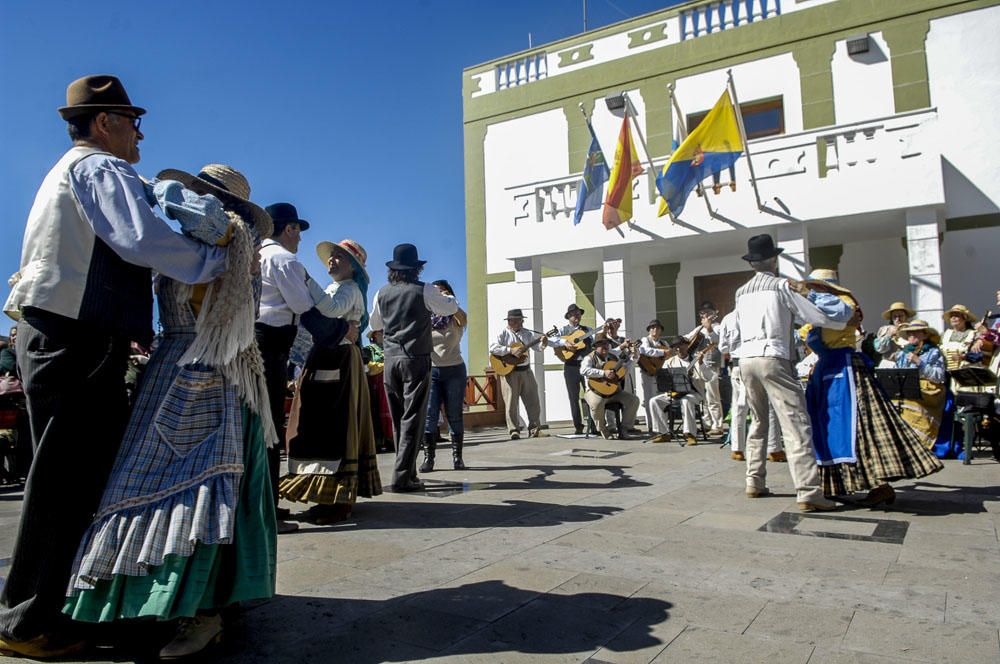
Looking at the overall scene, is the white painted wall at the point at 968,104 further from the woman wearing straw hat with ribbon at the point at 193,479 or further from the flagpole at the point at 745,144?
the woman wearing straw hat with ribbon at the point at 193,479

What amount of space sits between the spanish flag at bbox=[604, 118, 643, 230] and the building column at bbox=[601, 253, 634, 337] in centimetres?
79

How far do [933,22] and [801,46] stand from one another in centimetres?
200

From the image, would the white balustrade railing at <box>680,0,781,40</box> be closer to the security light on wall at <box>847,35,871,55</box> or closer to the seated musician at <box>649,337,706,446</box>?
the security light on wall at <box>847,35,871,55</box>

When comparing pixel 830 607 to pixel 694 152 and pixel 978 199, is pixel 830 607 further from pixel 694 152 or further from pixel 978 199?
pixel 978 199

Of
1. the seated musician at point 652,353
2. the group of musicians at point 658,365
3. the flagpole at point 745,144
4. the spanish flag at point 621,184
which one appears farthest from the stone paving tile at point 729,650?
the spanish flag at point 621,184

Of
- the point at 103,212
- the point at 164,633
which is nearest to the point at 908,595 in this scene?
the point at 164,633

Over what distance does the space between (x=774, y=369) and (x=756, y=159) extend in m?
7.28

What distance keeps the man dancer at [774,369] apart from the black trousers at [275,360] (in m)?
3.09

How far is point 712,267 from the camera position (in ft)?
43.7

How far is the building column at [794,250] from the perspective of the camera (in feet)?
34.6

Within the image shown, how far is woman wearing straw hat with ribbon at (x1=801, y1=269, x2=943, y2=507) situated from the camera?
4359 mm

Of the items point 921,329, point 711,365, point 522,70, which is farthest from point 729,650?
point 522,70

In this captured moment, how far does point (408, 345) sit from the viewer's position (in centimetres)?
527

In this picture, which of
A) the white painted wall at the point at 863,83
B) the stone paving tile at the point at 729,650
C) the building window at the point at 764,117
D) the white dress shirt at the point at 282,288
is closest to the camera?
the stone paving tile at the point at 729,650
